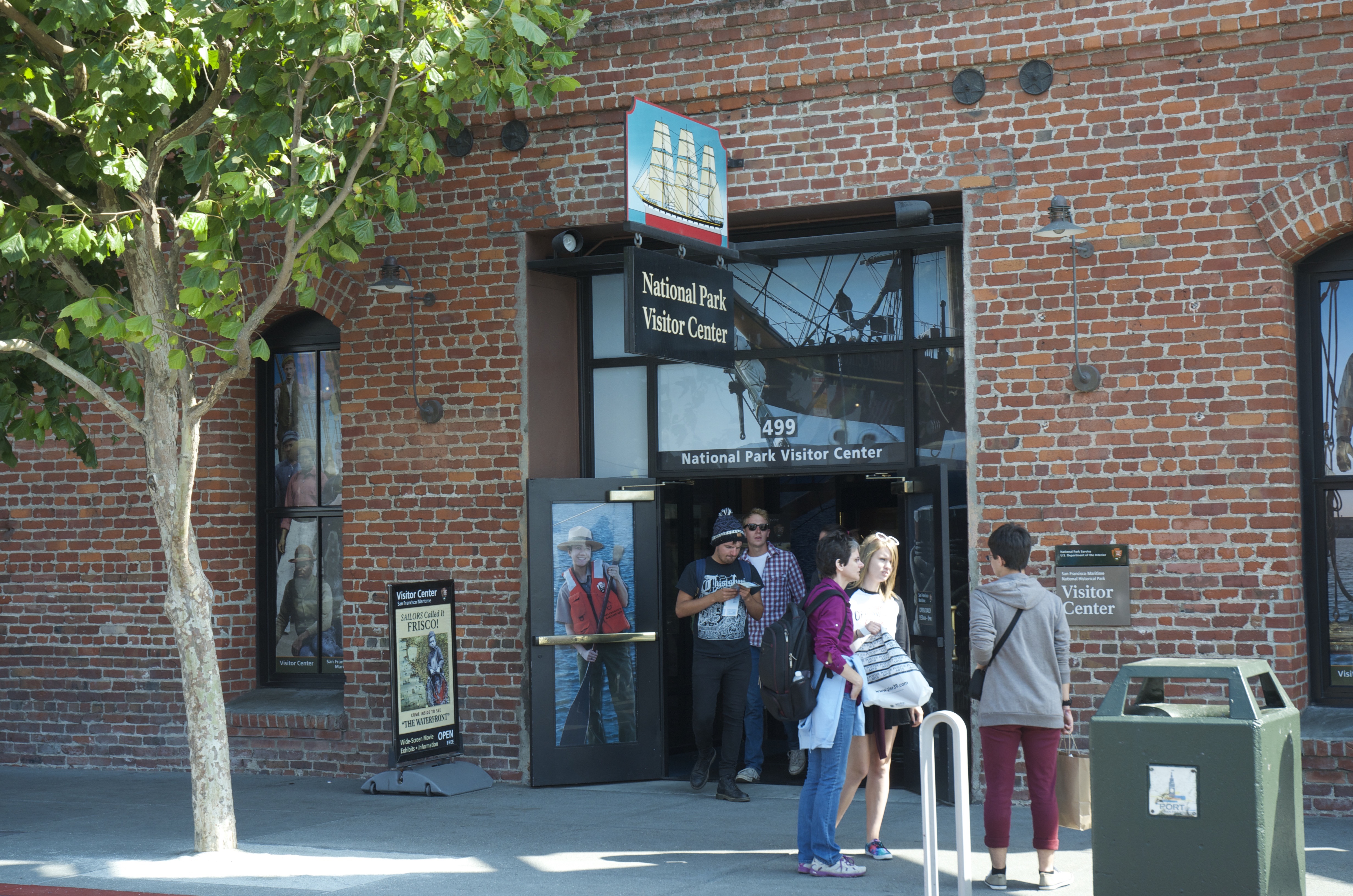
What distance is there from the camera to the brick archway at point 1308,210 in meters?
8.05

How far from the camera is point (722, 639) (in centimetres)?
925

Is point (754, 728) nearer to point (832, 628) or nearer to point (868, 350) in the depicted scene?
point (868, 350)

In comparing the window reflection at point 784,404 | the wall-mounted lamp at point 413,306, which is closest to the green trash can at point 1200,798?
the window reflection at point 784,404

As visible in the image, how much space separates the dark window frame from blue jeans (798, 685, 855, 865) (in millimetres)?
2898

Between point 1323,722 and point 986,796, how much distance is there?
9.43ft

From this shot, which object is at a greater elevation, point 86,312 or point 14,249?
point 14,249

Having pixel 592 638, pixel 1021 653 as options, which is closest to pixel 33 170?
pixel 592 638

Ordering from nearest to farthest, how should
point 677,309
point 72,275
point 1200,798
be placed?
point 1200,798
point 72,275
point 677,309

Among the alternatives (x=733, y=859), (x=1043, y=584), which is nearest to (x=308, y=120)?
(x=733, y=859)

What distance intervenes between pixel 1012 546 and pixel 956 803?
1531mm

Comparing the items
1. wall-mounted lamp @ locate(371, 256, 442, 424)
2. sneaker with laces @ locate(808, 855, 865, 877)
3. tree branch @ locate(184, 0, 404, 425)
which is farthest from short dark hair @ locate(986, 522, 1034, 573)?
wall-mounted lamp @ locate(371, 256, 442, 424)

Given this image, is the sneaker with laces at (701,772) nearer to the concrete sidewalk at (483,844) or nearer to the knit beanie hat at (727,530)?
the concrete sidewalk at (483,844)

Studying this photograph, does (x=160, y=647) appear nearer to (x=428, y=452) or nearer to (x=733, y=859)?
(x=428, y=452)

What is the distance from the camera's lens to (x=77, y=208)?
24.1 ft
